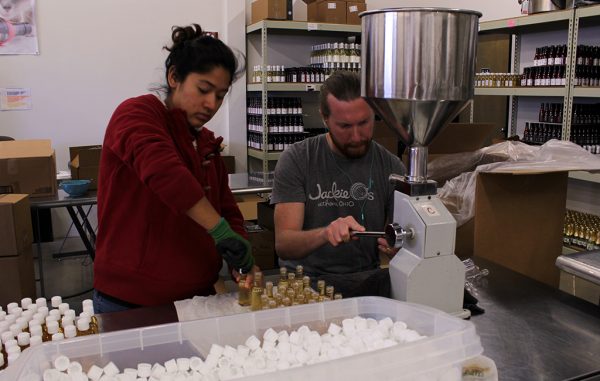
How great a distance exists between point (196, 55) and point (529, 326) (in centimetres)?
113

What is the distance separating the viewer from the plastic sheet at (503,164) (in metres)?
1.90

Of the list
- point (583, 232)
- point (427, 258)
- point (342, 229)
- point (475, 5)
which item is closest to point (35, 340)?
point (342, 229)

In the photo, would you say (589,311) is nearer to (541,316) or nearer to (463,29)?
(541,316)

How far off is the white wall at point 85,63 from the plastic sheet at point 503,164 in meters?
3.12

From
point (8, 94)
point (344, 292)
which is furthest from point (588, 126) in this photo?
point (8, 94)

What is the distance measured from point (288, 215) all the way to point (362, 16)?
0.91 metres

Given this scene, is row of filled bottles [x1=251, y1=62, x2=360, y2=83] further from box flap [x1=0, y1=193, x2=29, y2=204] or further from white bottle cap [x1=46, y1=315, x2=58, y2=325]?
white bottle cap [x1=46, y1=315, x2=58, y2=325]

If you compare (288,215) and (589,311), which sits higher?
(288,215)

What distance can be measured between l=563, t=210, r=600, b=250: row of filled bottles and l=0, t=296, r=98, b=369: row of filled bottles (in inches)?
113

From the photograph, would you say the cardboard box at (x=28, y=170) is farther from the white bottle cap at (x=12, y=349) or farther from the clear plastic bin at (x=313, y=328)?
the clear plastic bin at (x=313, y=328)

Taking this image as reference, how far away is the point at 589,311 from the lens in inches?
56.0

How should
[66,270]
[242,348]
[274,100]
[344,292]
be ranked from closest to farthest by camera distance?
[242,348] → [344,292] → [66,270] → [274,100]

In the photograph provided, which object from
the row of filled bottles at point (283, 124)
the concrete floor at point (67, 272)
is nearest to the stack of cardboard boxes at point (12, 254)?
the concrete floor at point (67, 272)

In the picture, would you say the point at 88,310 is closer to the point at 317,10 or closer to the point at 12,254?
the point at 12,254
